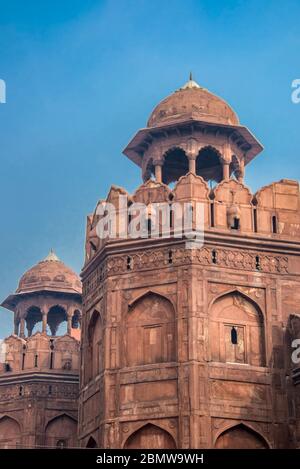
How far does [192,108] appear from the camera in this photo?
27.2 meters

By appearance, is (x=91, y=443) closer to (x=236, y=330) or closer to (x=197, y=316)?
(x=197, y=316)

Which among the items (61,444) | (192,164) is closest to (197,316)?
(192,164)

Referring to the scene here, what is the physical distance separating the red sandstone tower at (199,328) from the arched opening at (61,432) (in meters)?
6.03

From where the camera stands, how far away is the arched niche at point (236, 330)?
A: 2378cm

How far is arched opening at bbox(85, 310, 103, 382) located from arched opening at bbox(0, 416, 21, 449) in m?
6.65

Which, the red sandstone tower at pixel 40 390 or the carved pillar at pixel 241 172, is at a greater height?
the carved pillar at pixel 241 172

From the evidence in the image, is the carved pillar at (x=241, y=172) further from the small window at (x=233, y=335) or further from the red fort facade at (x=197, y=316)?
the small window at (x=233, y=335)

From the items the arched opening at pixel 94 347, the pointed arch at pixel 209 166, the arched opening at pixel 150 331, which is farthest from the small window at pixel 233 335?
the pointed arch at pixel 209 166

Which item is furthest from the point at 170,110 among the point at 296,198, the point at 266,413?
the point at 266,413

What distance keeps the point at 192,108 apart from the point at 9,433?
10655 mm

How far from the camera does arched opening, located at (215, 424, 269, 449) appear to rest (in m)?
23.1

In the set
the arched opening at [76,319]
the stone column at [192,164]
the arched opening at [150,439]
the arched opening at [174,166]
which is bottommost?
the arched opening at [150,439]

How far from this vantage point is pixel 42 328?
32875mm

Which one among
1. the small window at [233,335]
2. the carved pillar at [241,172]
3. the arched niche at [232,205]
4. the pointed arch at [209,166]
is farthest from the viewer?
the pointed arch at [209,166]
